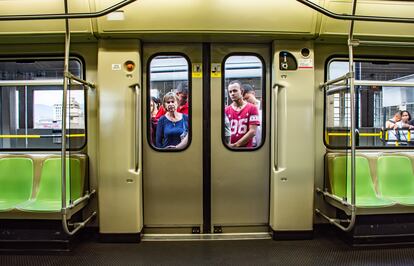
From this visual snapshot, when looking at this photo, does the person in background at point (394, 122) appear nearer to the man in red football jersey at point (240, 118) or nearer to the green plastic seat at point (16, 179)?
the man in red football jersey at point (240, 118)

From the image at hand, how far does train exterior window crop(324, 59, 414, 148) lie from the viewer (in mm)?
3494

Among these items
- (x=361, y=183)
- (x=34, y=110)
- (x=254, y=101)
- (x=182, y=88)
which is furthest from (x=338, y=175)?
(x=34, y=110)

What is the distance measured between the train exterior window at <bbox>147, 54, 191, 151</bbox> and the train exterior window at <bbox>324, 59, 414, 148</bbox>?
1.68 m

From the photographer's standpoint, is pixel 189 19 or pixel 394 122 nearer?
pixel 189 19

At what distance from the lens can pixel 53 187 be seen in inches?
128

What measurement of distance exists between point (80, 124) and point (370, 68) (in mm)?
3532

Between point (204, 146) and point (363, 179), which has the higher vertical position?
point (204, 146)

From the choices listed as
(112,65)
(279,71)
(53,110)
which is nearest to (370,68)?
(279,71)

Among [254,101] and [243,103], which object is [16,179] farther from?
[254,101]

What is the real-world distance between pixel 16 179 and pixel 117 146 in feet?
4.13

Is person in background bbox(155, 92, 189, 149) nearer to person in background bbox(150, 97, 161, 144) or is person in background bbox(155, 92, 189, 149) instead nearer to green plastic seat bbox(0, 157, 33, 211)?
person in background bbox(150, 97, 161, 144)

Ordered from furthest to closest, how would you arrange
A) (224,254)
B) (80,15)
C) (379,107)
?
(379,107), (224,254), (80,15)

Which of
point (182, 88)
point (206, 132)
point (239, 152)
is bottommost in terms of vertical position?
point (239, 152)

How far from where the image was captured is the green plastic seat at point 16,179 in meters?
3.28
